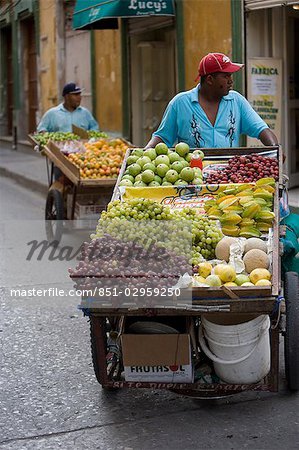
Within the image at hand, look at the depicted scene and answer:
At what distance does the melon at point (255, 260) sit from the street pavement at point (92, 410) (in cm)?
81

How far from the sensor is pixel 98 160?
343 inches

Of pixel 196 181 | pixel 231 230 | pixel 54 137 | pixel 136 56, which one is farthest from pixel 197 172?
pixel 136 56

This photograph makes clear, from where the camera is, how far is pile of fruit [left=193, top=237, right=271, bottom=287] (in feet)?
13.9

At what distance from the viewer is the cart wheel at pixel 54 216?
9211mm

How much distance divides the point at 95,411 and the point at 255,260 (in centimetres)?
122

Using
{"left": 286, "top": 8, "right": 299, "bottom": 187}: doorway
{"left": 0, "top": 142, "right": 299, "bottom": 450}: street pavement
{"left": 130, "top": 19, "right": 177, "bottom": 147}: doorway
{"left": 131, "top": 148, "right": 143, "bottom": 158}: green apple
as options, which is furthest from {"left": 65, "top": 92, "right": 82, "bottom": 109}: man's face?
{"left": 131, "top": 148, "right": 143, "bottom": 158}: green apple

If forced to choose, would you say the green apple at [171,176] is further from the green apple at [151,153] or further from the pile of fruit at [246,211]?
the pile of fruit at [246,211]

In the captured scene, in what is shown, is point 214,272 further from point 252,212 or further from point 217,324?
point 252,212

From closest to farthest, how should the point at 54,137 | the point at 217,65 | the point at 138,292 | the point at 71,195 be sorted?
the point at 138,292, the point at 217,65, the point at 71,195, the point at 54,137

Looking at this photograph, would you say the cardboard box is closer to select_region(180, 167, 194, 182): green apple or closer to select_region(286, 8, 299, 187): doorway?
select_region(180, 167, 194, 182): green apple

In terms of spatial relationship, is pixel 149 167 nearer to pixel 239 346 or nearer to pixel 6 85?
pixel 239 346

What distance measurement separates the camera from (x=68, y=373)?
530cm

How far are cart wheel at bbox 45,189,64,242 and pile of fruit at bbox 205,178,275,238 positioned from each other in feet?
14.2

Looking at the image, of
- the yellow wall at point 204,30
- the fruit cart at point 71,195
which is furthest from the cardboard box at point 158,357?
the yellow wall at point 204,30
